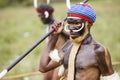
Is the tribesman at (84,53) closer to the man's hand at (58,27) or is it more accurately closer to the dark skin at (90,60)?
the dark skin at (90,60)

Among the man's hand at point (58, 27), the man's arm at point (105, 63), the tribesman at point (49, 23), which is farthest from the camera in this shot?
the tribesman at point (49, 23)

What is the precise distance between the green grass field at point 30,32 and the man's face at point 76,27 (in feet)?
20.0

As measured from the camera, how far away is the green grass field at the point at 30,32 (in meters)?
13.2

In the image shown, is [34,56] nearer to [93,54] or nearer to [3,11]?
[93,54]

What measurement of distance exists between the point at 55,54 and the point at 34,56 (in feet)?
31.1

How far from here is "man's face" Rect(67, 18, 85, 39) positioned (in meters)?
3.95

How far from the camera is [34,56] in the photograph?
546 inches

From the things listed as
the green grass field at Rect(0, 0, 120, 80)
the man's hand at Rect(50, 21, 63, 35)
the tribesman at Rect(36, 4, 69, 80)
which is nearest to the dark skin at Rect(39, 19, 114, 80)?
the man's hand at Rect(50, 21, 63, 35)

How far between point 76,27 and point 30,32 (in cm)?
1636

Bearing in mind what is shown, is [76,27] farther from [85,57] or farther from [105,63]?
[105,63]

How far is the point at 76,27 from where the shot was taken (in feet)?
12.9

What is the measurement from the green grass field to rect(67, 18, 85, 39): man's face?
609cm

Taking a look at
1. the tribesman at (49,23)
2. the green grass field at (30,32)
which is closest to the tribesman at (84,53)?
the tribesman at (49,23)

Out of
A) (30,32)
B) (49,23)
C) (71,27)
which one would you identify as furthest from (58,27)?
(30,32)
